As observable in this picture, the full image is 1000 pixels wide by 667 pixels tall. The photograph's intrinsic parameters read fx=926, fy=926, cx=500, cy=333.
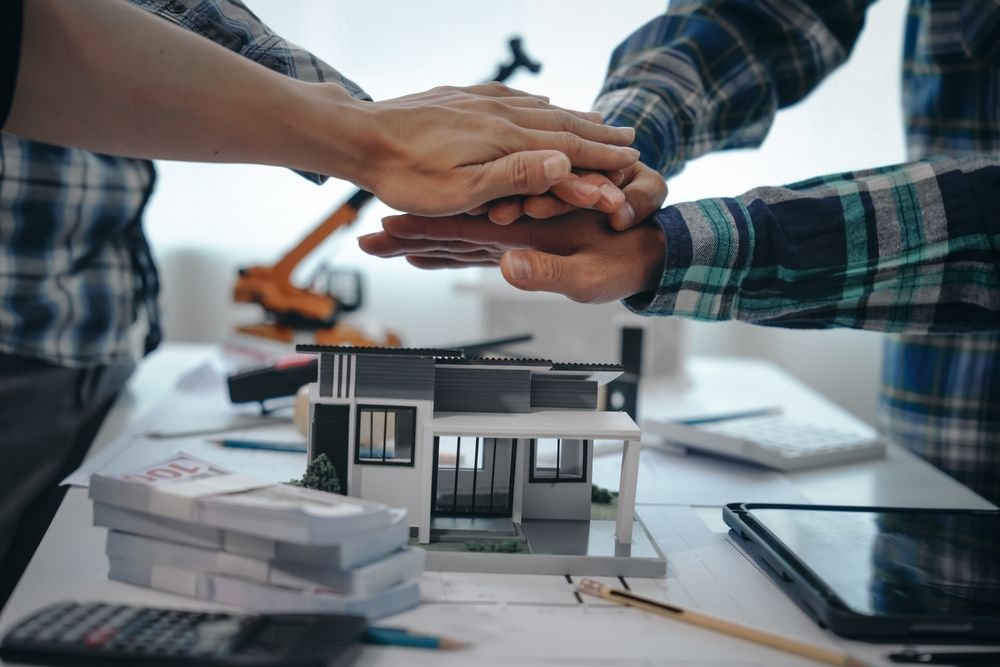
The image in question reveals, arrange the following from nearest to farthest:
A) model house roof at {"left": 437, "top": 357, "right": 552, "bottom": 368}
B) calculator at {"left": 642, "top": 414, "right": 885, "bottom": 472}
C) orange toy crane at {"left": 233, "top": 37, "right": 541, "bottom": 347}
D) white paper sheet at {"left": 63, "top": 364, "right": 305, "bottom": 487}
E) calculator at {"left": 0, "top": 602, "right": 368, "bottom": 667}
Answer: calculator at {"left": 0, "top": 602, "right": 368, "bottom": 667}
model house roof at {"left": 437, "top": 357, "right": 552, "bottom": 368}
white paper sheet at {"left": 63, "top": 364, "right": 305, "bottom": 487}
calculator at {"left": 642, "top": 414, "right": 885, "bottom": 472}
orange toy crane at {"left": 233, "top": 37, "right": 541, "bottom": 347}

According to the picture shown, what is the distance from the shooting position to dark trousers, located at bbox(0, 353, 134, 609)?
1.00m

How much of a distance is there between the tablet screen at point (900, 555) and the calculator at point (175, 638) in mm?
346

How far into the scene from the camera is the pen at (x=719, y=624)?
0.57 metres

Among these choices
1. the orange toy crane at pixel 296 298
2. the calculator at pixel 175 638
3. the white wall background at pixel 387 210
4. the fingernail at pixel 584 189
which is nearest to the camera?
the calculator at pixel 175 638

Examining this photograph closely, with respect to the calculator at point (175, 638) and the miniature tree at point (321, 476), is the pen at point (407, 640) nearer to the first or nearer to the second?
the calculator at point (175, 638)

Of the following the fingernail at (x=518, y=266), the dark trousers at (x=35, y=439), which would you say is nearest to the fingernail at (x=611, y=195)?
the fingernail at (x=518, y=266)

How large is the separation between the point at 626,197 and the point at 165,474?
50 centimetres

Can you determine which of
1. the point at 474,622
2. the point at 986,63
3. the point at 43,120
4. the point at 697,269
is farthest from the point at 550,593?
the point at 986,63

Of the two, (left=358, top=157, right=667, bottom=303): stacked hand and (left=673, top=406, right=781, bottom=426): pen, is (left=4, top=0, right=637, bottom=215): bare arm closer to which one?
(left=358, top=157, right=667, bottom=303): stacked hand

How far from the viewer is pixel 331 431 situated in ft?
2.43

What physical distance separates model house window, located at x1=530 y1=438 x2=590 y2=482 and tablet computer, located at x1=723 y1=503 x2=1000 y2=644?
15 cm

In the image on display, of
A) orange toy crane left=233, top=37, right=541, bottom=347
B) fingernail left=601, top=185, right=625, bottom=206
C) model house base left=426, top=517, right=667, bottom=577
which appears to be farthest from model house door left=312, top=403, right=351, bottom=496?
orange toy crane left=233, top=37, right=541, bottom=347

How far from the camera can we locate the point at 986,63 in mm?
1244

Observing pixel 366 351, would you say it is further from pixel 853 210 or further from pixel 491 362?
pixel 853 210
